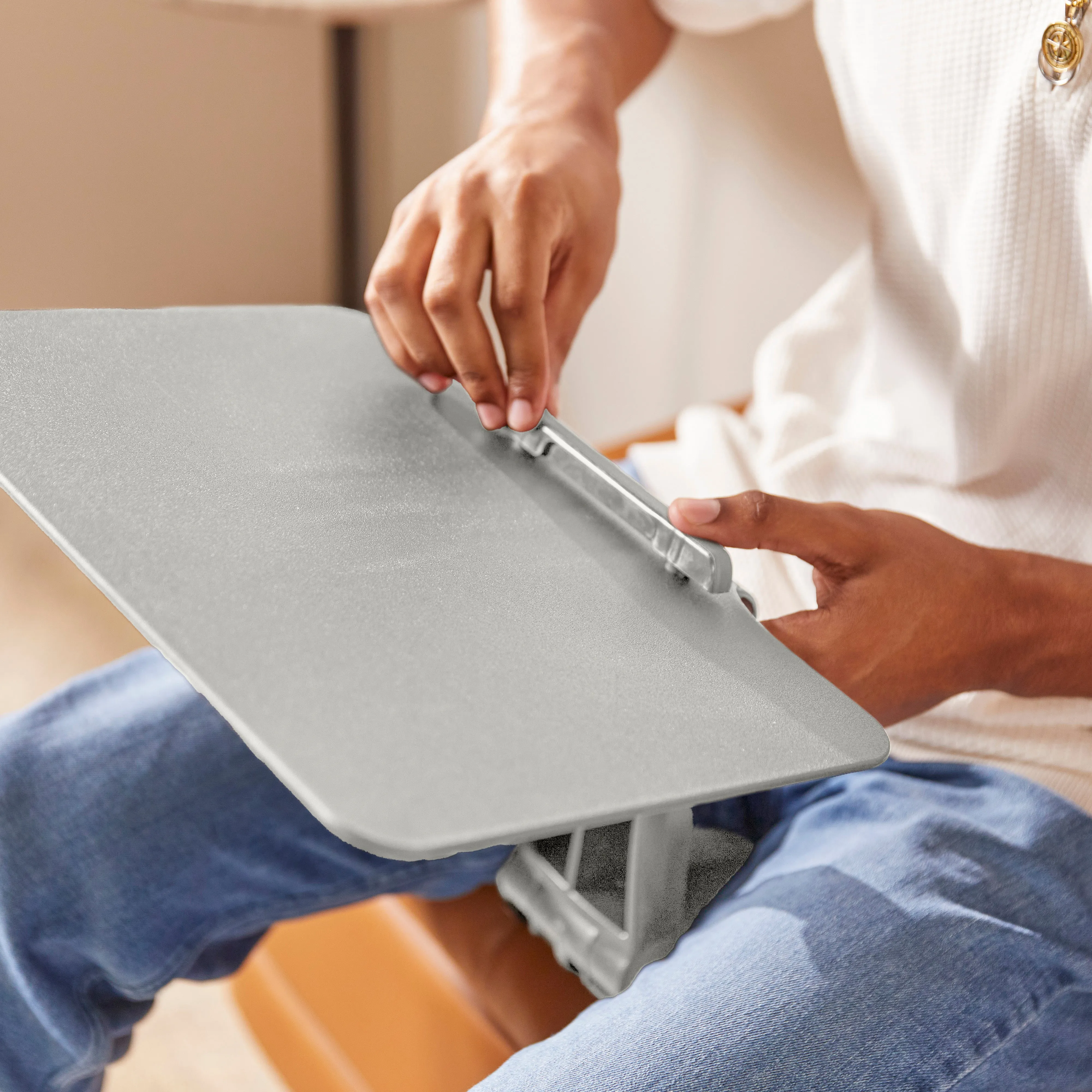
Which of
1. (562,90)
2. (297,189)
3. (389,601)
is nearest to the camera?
(389,601)

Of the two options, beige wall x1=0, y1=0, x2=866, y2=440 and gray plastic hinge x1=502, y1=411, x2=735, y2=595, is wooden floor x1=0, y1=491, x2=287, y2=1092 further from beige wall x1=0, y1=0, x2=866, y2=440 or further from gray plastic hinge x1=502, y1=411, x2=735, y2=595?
gray plastic hinge x1=502, y1=411, x2=735, y2=595

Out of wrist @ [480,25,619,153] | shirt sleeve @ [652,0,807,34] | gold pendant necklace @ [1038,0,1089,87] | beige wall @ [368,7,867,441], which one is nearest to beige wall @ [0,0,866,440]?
beige wall @ [368,7,867,441]

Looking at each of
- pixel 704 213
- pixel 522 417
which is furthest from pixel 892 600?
pixel 704 213

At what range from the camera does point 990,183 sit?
23.0 inches

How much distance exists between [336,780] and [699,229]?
1120 mm

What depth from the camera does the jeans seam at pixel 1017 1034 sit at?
0.48 meters

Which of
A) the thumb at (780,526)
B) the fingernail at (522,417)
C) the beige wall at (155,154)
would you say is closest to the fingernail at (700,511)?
the thumb at (780,526)

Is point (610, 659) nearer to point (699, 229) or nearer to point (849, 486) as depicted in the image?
point (849, 486)

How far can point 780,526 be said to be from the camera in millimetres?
473

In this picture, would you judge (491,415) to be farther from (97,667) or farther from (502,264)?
(97,667)

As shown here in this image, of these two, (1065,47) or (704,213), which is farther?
(704,213)

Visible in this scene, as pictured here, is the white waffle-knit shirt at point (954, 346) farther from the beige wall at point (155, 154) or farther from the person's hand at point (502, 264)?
the beige wall at point (155, 154)

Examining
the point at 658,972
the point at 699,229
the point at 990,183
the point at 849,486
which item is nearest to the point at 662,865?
the point at 658,972

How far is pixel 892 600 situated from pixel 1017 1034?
190 millimetres
